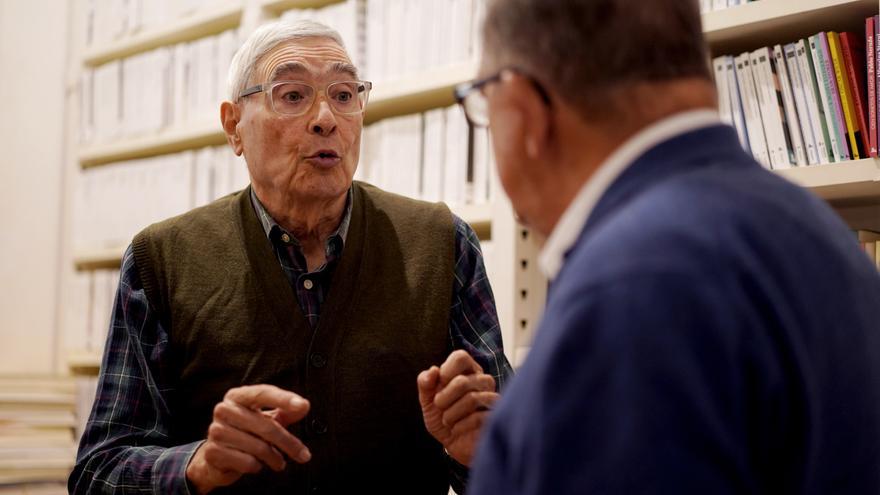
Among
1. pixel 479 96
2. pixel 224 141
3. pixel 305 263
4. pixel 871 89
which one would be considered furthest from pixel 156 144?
pixel 479 96

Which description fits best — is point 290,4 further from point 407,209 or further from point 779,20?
point 779,20

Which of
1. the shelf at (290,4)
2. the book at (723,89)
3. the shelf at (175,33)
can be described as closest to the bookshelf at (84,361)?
the shelf at (175,33)

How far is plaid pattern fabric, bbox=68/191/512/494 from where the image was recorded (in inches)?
55.1

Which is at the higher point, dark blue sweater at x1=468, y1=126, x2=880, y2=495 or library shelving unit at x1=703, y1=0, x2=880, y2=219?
library shelving unit at x1=703, y1=0, x2=880, y2=219

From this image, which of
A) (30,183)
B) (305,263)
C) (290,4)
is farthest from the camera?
(30,183)

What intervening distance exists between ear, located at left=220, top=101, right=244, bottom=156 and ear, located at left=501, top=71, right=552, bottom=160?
3.47 feet

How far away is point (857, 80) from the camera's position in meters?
1.76

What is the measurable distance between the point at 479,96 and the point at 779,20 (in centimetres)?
123

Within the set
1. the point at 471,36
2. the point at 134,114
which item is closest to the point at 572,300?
the point at 471,36

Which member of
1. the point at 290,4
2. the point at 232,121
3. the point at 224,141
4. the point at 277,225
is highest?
the point at 290,4

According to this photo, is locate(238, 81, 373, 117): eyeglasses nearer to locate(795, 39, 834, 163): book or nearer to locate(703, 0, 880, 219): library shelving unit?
locate(703, 0, 880, 219): library shelving unit

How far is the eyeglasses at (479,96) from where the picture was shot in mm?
727

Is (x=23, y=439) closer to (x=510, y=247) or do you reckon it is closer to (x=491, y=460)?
(x=510, y=247)

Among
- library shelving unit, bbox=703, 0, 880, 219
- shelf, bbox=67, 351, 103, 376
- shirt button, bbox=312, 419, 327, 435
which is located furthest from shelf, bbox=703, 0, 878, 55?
shelf, bbox=67, 351, 103, 376
